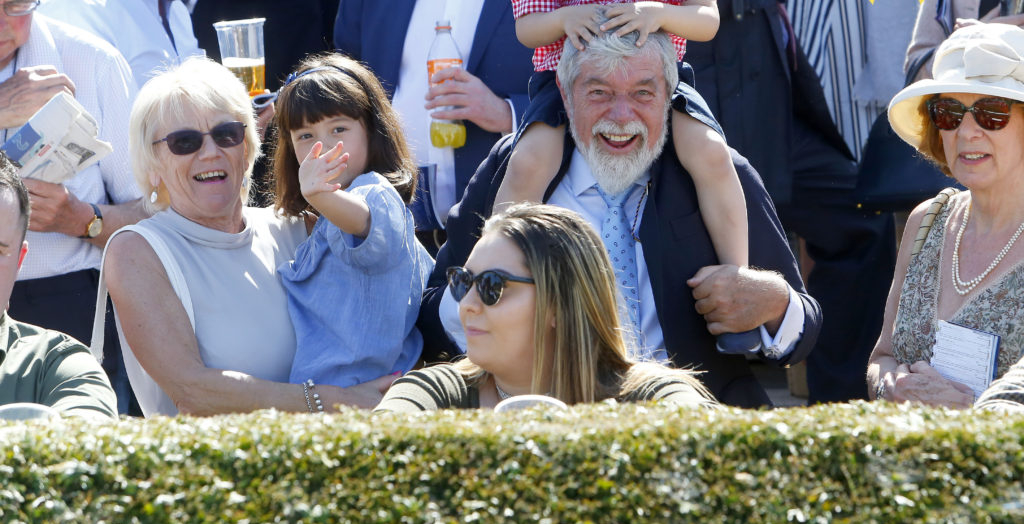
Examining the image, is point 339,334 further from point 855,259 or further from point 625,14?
point 855,259

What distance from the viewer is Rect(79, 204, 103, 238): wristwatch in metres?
4.04

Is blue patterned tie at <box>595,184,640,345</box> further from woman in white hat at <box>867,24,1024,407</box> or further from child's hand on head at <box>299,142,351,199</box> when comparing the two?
child's hand on head at <box>299,142,351,199</box>

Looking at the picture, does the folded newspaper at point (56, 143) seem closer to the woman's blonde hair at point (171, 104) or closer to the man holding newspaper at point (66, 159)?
the man holding newspaper at point (66, 159)

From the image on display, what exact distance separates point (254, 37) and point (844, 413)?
115 inches

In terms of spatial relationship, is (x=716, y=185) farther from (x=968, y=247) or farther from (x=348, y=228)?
(x=348, y=228)

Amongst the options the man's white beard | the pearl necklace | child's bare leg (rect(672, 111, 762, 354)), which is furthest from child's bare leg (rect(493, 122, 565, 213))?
the pearl necklace

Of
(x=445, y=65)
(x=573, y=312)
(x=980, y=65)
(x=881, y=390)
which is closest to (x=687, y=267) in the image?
(x=881, y=390)

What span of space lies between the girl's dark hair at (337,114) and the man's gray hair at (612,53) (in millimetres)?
587

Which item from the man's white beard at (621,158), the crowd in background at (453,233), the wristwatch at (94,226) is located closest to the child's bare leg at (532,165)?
the crowd in background at (453,233)

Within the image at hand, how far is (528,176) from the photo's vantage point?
12.6 feet

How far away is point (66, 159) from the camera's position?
12.5 ft

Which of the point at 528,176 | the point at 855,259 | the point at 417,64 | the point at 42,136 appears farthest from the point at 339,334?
the point at 855,259

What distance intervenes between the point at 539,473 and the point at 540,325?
102 cm

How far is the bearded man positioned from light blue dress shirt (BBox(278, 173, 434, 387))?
185mm
